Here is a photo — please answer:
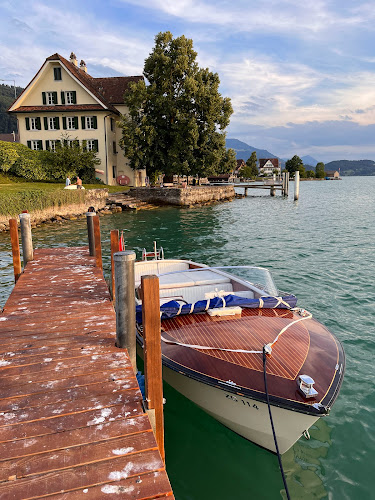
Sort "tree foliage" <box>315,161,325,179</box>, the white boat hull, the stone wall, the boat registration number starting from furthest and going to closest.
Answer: "tree foliage" <box>315,161,325,179</box> < the stone wall < the boat registration number < the white boat hull

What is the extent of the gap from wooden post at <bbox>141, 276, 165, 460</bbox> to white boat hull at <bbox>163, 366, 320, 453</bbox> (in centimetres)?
138

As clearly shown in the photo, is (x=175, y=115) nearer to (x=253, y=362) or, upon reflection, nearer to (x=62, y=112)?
(x=62, y=112)

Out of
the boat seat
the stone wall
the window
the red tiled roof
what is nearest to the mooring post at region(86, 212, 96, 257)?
the boat seat

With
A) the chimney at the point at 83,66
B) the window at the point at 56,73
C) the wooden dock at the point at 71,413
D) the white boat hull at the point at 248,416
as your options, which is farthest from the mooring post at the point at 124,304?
the chimney at the point at 83,66

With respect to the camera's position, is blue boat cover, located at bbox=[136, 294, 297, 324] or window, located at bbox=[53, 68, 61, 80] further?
window, located at bbox=[53, 68, 61, 80]

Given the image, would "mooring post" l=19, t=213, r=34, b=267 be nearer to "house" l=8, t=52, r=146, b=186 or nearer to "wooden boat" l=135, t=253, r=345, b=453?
"wooden boat" l=135, t=253, r=345, b=453

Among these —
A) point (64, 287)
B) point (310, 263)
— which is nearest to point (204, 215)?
point (310, 263)

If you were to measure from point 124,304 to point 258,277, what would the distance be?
16.1ft

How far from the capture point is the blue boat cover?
728 centimetres

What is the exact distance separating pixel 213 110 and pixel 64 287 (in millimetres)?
38015

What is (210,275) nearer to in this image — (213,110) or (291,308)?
(291,308)

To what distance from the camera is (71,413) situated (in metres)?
3.84

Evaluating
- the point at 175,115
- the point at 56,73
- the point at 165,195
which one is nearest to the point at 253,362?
the point at 165,195

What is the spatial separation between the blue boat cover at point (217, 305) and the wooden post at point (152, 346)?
9.20ft
